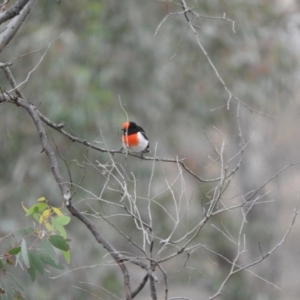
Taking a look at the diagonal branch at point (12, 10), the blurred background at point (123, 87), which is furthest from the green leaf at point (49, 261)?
the blurred background at point (123, 87)

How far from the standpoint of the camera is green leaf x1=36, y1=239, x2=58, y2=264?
2.63 m

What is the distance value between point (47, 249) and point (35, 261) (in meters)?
0.06

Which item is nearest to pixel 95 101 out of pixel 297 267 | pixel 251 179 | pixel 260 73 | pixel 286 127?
pixel 260 73

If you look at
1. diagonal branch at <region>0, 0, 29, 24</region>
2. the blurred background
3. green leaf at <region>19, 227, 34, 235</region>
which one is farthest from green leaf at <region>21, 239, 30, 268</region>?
the blurred background

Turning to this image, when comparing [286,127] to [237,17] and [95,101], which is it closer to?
[237,17]

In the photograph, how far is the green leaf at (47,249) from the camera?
2.63 m

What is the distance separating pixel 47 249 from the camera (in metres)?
2.65

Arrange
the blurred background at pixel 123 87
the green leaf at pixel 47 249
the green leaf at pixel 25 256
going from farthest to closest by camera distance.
A: 1. the blurred background at pixel 123 87
2. the green leaf at pixel 47 249
3. the green leaf at pixel 25 256

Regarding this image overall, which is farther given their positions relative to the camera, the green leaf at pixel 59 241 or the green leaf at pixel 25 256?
the green leaf at pixel 59 241

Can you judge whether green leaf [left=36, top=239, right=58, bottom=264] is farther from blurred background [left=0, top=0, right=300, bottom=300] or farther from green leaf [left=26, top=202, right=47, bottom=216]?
blurred background [left=0, top=0, right=300, bottom=300]

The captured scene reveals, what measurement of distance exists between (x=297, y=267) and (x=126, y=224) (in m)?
7.84

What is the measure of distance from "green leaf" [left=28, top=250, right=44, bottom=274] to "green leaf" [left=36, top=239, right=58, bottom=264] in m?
0.02

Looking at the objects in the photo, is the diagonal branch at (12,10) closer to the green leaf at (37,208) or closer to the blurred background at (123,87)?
the green leaf at (37,208)

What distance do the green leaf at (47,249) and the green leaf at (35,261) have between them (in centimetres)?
2
